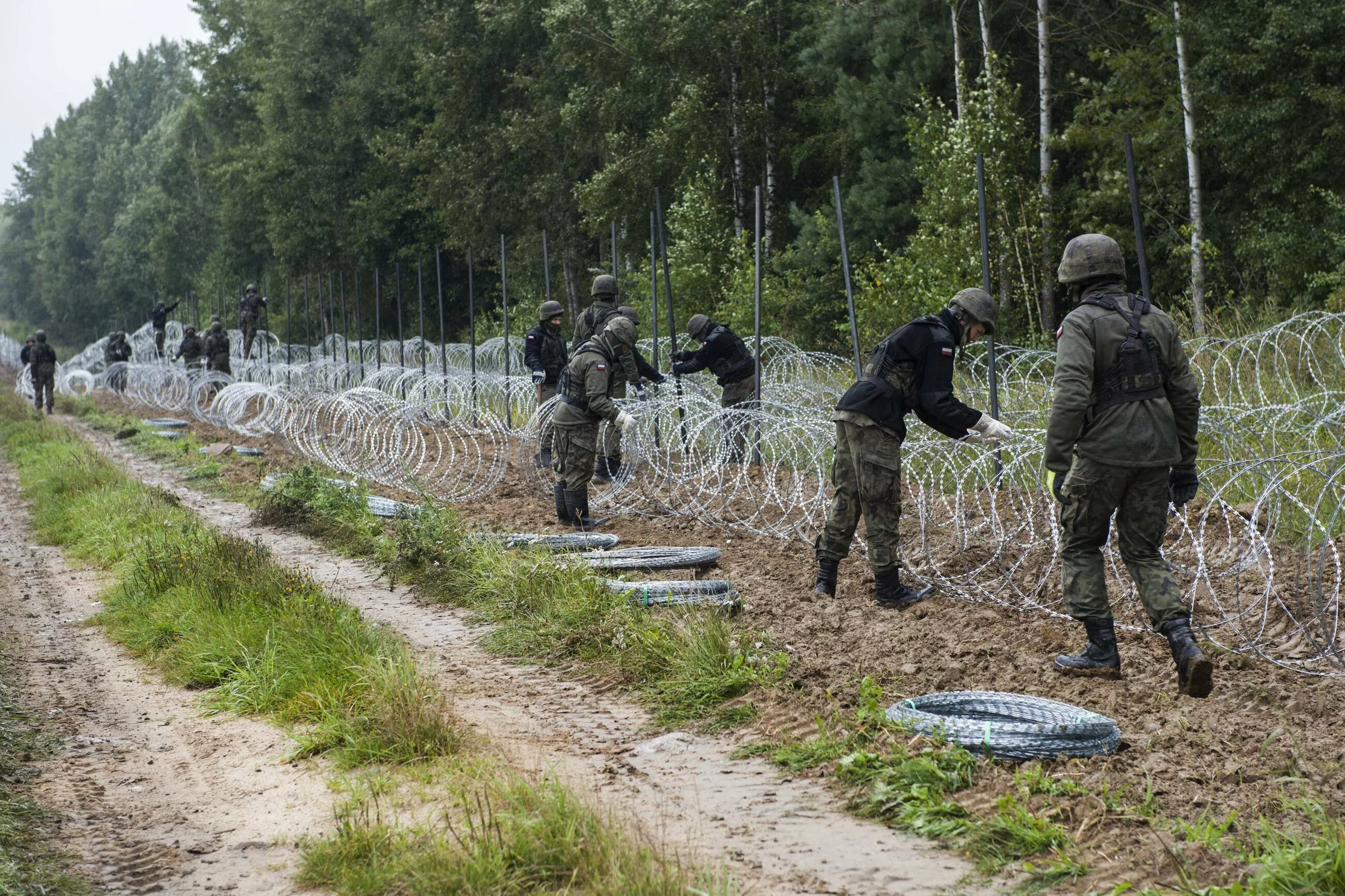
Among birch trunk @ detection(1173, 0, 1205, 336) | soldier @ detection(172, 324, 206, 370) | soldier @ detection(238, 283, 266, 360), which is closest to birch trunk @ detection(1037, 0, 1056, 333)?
birch trunk @ detection(1173, 0, 1205, 336)

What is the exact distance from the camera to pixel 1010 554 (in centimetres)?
889

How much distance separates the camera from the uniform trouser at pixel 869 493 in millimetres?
7441

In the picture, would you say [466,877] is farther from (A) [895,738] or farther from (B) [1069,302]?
(B) [1069,302]

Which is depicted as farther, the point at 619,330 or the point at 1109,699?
the point at 619,330

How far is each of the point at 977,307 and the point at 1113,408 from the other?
1419 millimetres

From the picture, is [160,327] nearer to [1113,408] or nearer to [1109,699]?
[1113,408]

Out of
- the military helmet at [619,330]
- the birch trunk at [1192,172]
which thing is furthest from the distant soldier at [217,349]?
the birch trunk at [1192,172]

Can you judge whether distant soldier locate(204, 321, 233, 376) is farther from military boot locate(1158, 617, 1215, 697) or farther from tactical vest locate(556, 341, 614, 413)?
military boot locate(1158, 617, 1215, 697)

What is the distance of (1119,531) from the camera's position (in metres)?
5.99

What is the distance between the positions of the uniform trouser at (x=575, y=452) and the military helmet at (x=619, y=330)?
0.74m

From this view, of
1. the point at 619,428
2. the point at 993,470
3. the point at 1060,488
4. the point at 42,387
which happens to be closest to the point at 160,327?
the point at 42,387

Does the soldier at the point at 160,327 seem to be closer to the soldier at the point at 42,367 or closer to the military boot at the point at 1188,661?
the soldier at the point at 42,367

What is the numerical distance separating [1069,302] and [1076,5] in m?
5.54

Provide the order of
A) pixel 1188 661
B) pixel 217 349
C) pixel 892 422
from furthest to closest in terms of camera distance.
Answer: pixel 217 349 < pixel 892 422 < pixel 1188 661
